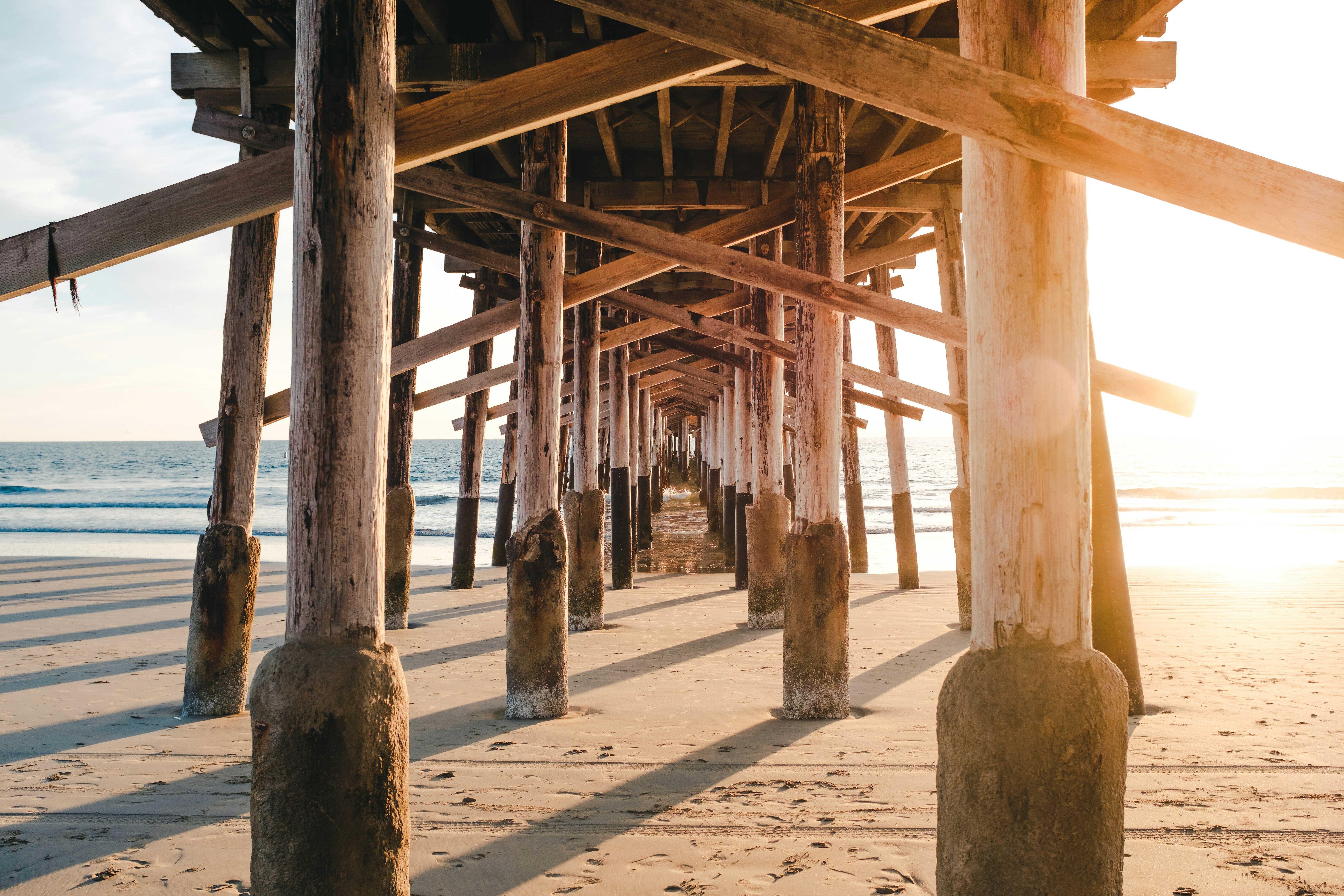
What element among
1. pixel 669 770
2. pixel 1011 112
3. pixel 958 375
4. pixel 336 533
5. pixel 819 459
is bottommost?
pixel 669 770

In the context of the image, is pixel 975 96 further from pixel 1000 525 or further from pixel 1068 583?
pixel 1068 583

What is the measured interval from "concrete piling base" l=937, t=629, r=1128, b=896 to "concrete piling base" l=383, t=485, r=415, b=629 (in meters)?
5.99

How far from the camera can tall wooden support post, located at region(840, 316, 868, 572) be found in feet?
37.4

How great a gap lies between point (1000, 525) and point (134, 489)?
4289 cm

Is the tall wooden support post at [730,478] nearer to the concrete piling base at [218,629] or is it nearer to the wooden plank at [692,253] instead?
the wooden plank at [692,253]

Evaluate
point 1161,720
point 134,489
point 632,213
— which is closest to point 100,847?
point 1161,720

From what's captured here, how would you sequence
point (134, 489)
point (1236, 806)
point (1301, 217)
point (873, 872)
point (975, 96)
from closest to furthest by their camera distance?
1. point (1301, 217)
2. point (975, 96)
3. point (873, 872)
4. point (1236, 806)
5. point (134, 489)

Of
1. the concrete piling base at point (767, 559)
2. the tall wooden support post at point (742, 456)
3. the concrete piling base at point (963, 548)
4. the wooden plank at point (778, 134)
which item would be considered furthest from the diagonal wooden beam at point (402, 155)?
the tall wooden support post at point (742, 456)

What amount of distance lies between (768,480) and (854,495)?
4000mm

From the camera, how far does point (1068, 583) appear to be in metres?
1.90

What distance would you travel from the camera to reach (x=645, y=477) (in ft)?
54.6

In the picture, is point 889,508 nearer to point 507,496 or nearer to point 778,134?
point 507,496

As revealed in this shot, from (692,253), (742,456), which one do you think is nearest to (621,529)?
(742,456)

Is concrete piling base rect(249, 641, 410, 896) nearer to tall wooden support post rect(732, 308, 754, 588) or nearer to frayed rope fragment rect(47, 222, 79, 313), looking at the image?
frayed rope fragment rect(47, 222, 79, 313)
